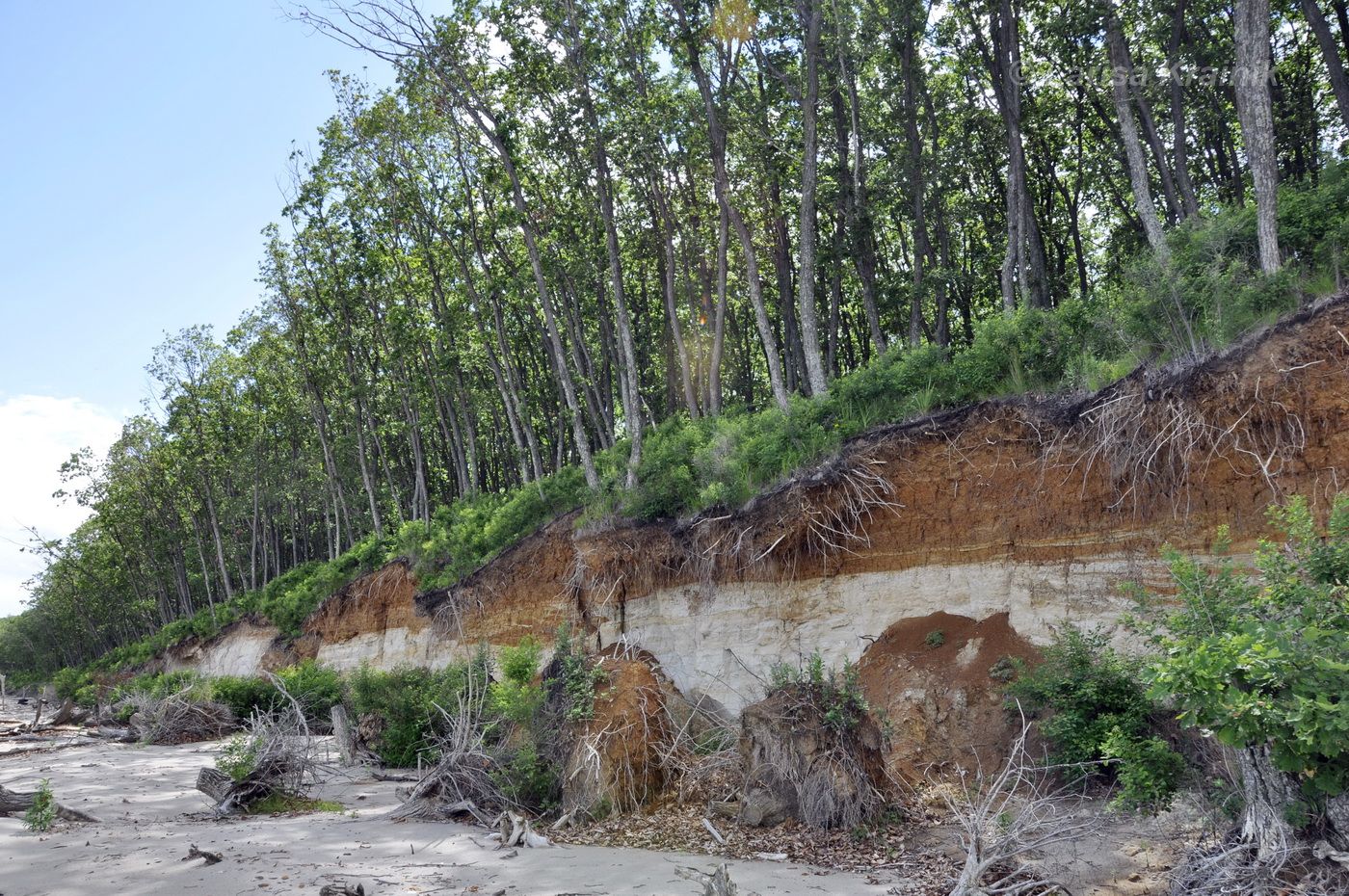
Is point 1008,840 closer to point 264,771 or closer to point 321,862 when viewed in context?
point 321,862

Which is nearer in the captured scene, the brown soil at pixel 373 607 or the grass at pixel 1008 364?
the grass at pixel 1008 364

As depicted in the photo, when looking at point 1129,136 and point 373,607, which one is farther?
point 373,607

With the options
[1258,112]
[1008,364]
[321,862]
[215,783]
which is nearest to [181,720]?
[215,783]

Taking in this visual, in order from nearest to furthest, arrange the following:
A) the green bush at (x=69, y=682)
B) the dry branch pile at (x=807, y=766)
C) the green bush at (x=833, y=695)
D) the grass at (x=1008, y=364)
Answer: the dry branch pile at (x=807, y=766), the green bush at (x=833, y=695), the grass at (x=1008, y=364), the green bush at (x=69, y=682)

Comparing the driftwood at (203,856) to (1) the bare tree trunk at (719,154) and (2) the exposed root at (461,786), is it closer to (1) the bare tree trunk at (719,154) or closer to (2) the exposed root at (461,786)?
(2) the exposed root at (461,786)

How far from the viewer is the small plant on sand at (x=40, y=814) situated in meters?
10.6

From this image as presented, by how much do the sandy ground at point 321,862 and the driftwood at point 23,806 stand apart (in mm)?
154

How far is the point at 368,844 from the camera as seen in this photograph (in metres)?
10.2

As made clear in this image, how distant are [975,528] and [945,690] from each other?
7.98 ft

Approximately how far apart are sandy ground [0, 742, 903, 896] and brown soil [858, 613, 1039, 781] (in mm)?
3182

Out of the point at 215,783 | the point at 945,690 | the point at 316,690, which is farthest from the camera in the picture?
the point at 316,690

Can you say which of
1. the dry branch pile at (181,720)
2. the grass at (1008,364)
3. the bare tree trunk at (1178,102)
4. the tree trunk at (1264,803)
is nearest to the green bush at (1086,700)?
the tree trunk at (1264,803)

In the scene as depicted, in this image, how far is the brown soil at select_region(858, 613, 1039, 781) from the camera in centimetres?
1103

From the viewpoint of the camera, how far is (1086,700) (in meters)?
9.62
